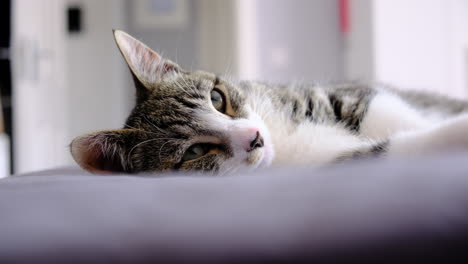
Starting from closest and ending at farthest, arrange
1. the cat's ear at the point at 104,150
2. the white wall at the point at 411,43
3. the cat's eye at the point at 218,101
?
the cat's ear at the point at 104,150 → the cat's eye at the point at 218,101 → the white wall at the point at 411,43

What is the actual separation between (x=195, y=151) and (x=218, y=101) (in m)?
0.16

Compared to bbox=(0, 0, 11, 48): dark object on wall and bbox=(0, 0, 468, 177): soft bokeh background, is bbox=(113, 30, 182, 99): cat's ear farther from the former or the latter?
bbox=(0, 0, 11, 48): dark object on wall

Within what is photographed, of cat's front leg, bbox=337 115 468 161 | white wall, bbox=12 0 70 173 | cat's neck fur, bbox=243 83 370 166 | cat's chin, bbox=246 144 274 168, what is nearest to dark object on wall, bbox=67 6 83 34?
white wall, bbox=12 0 70 173

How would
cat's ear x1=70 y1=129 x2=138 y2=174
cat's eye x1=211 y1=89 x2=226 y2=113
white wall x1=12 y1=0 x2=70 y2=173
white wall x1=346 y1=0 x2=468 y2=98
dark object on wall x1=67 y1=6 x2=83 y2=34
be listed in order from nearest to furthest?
cat's ear x1=70 y1=129 x2=138 y2=174 < cat's eye x1=211 y1=89 x2=226 y2=113 < white wall x1=346 y1=0 x2=468 y2=98 < white wall x1=12 y1=0 x2=70 y2=173 < dark object on wall x1=67 y1=6 x2=83 y2=34

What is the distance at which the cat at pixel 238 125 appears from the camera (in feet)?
2.55

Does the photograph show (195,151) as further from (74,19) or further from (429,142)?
(74,19)

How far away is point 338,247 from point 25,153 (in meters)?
Answer: 2.87

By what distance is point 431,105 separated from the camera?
Result: 118 cm

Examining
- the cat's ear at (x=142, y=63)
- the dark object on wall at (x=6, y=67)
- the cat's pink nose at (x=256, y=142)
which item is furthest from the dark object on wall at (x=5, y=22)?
the cat's pink nose at (x=256, y=142)

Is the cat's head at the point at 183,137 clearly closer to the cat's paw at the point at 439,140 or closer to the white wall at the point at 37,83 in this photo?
the cat's paw at the point at 439,140

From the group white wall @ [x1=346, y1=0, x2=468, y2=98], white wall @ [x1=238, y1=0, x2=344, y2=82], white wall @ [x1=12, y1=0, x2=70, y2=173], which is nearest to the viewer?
white wall @ [x1=346, y1=0, x2=468, y2=98]

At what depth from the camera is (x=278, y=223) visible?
30 centimetres

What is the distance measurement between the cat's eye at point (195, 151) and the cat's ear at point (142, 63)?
245mm

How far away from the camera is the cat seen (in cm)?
78
